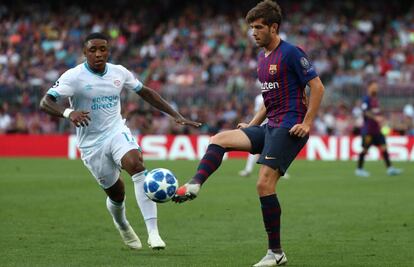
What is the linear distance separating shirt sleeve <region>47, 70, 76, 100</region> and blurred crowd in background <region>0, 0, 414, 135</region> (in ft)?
69.5

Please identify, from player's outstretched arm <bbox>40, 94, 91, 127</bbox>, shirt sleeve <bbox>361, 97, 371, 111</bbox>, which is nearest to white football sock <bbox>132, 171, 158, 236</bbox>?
player's outstretched arm <bbox>40, 94, 91, 127</bbox>

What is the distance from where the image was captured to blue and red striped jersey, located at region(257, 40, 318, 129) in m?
8.63

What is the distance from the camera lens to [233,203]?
15625 millimetres

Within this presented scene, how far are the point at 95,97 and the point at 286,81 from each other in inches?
87.0

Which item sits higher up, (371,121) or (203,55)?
(203,55)

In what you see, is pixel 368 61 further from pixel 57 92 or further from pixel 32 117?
pixel 57 92

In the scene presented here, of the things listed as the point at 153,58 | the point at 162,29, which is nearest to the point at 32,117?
the point at 153,58

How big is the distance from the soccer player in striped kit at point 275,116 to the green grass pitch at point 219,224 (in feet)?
2.11

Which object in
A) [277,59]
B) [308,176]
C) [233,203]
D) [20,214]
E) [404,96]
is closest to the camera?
[277,59]

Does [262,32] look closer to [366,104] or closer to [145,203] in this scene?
[145,203]

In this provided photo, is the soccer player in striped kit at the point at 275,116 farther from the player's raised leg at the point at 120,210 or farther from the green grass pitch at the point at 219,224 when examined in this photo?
the player's raised leg at the point at 120,210

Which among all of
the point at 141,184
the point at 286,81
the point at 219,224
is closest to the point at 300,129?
the point at 286,81

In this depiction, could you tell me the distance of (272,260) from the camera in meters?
8.53

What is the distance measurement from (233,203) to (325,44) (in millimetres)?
20535
